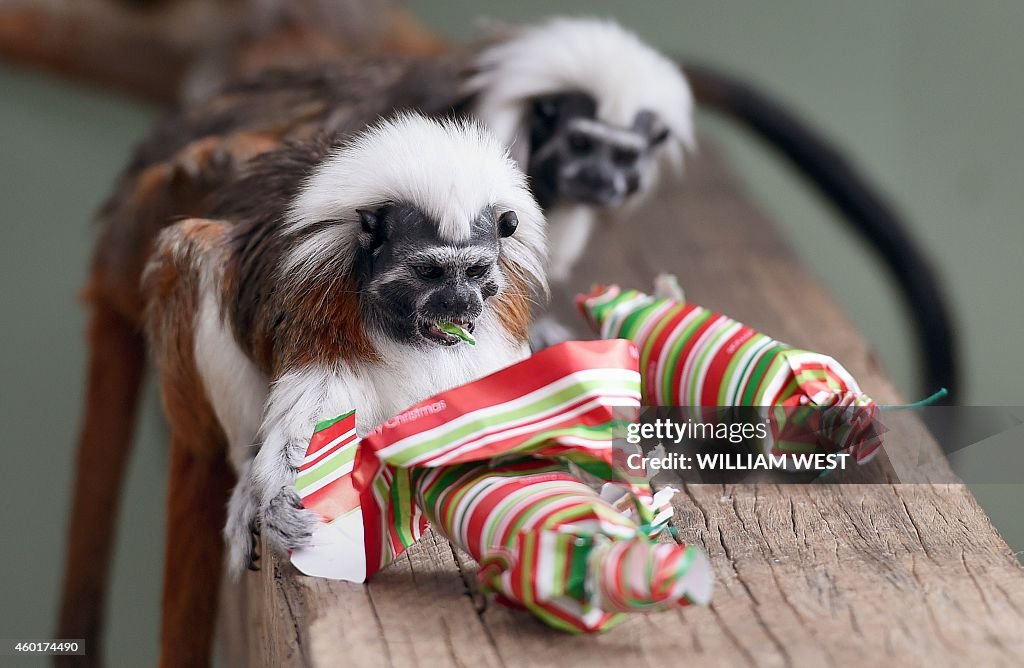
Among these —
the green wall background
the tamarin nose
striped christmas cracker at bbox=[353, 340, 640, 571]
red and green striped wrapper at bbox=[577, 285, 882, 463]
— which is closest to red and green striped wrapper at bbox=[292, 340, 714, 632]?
striped christmas cracker at bbox=[353, 340, 640, 571]

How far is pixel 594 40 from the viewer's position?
2.58 m

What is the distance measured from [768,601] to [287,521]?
1.92 ft

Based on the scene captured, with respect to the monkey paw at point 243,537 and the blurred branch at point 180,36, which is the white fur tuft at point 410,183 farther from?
the blurred branch at point 180,36

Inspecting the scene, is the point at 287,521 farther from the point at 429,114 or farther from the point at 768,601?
the point at 429,114

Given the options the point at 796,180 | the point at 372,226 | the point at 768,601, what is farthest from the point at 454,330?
the point at 796,180

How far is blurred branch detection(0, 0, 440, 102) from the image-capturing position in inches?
136

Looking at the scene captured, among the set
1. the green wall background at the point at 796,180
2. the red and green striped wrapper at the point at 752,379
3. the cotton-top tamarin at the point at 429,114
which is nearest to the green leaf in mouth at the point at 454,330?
the red and green striped wrapper at the point at 752,379

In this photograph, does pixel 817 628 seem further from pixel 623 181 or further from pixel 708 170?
pixel 708 170

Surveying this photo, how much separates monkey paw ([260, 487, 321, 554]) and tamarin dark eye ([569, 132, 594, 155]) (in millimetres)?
1388

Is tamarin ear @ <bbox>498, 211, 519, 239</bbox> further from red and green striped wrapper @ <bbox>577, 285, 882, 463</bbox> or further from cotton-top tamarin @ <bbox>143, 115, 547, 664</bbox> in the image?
red and green striped wrapper @ <bbox>577, 285, 882, 463</bbox>

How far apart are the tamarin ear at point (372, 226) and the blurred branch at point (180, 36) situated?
1890mm

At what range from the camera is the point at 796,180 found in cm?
465

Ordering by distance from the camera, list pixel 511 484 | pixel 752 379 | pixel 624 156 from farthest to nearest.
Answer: pixel 624 156, pixel 752 379, pixel 511 484

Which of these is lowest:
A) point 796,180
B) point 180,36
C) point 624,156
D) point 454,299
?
point 454,299
